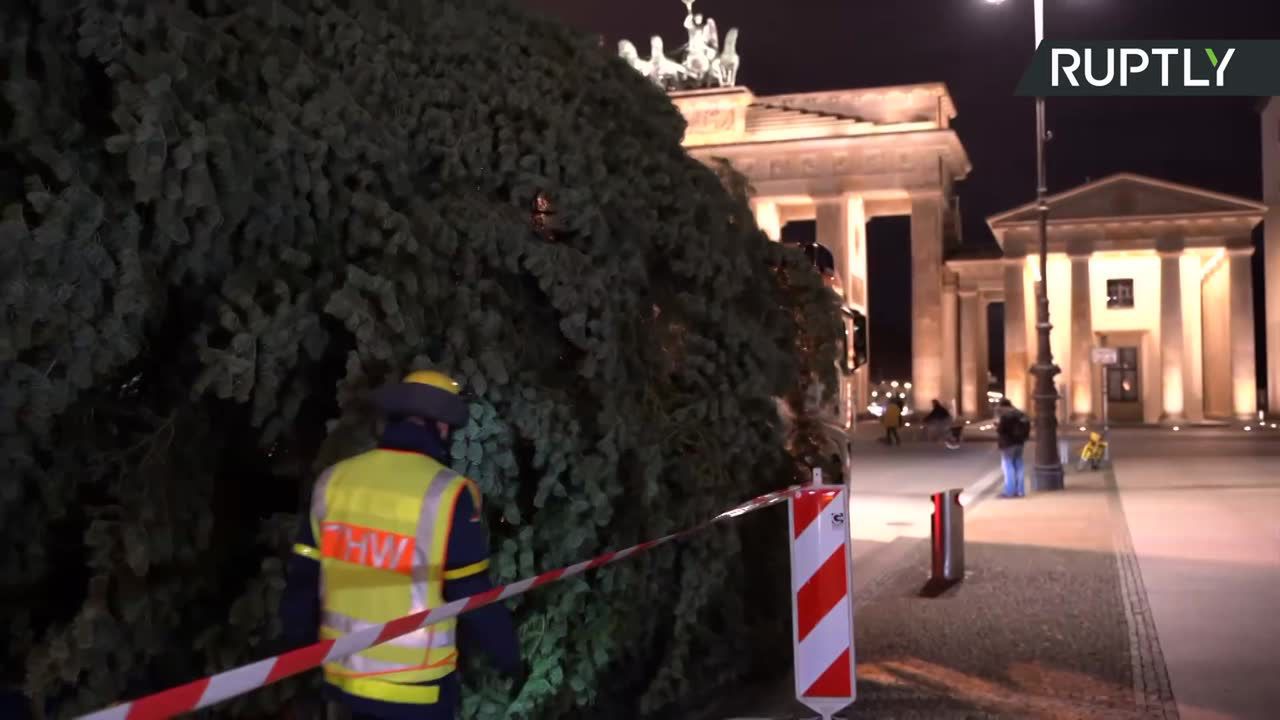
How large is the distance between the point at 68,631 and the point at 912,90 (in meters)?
61.0

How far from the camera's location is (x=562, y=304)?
5.29 meters

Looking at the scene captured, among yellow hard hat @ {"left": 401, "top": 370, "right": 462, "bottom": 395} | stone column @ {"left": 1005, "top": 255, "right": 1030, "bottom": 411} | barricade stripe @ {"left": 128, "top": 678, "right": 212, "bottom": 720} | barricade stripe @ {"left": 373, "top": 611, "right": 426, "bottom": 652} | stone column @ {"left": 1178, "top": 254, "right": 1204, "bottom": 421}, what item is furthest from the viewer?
stone column @ {"left": 1005, "top": 255, "right": 1030, "bottom": 411}

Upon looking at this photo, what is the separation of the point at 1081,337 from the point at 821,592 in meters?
54.1

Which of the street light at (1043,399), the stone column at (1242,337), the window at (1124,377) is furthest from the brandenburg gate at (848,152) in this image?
the street light at (1043,399)

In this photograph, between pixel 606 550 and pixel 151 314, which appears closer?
pixel 151 314

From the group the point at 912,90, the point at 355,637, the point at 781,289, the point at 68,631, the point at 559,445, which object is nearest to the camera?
the point at 355,637

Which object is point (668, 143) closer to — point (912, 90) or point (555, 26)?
point (555, 26)

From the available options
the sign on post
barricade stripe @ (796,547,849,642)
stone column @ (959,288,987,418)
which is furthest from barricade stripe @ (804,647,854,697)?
stone column @ (959,288,987,418)

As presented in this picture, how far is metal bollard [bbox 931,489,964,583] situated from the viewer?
439 inches

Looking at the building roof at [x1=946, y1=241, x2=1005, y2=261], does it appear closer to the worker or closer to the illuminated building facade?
the illuminated building facade

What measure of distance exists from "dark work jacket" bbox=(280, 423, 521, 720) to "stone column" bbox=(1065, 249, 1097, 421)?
56193 millimetres

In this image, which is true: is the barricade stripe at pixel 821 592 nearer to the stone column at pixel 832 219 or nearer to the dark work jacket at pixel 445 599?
the dark work jacket at pixel 445 599

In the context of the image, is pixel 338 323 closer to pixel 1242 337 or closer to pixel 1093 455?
pixel 1093 455

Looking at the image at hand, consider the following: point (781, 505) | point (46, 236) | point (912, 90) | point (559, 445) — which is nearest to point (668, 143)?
point (559, 445)
